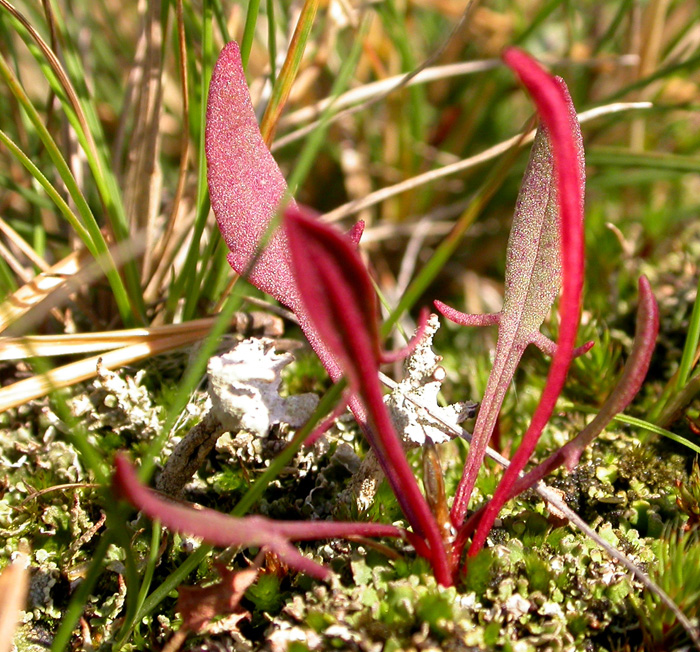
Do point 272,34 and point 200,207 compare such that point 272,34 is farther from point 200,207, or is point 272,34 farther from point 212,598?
point 212,598

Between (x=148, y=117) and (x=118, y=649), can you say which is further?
(x=148, y=117)

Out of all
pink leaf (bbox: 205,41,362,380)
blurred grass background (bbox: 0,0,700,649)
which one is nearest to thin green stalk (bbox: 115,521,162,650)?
blurred grass background (bbox: 0,0,700,649)

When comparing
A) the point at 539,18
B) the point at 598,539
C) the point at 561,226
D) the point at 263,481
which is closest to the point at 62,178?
the point at 263,481

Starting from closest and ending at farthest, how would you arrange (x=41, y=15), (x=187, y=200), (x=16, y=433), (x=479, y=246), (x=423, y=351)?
1. (x=423, y=351)
2. (x=16, y=433)
3. (x=187, y=200)
4. (x=41, y=15)
5. (x=479, y=246)

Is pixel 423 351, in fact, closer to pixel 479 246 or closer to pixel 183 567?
pixel 183 567

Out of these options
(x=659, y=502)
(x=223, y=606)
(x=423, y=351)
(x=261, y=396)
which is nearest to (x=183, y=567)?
(x=223, y=606)

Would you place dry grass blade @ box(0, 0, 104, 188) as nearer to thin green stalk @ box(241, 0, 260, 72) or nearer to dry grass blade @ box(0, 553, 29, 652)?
thin green stalk @ box(241, 0, 260, 72)

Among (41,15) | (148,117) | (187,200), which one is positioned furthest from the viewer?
(41,15)
